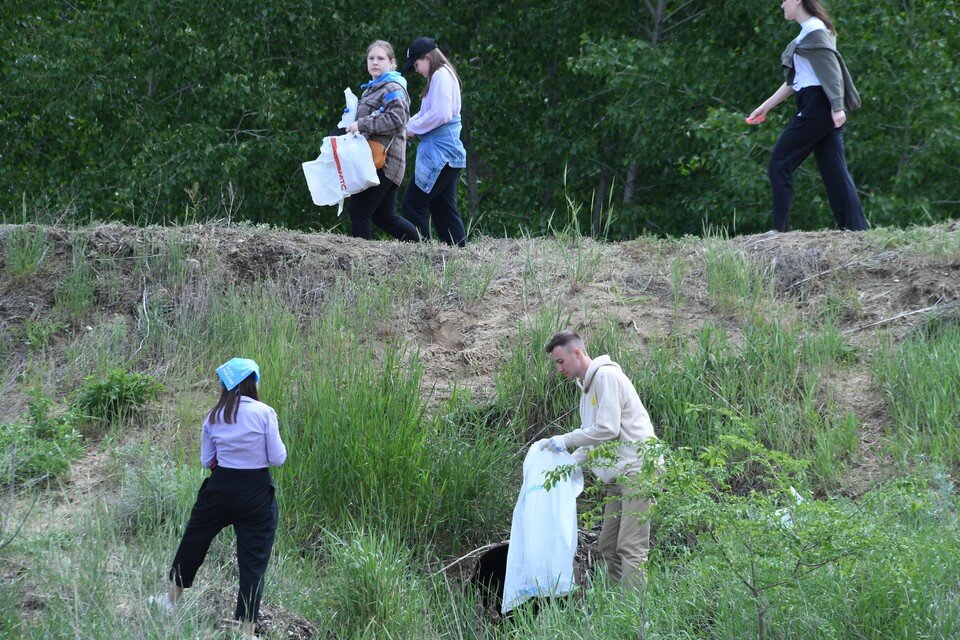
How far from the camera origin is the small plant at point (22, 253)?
8.48 meters

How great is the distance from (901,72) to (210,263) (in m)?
9.06

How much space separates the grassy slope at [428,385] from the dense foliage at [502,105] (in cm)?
516

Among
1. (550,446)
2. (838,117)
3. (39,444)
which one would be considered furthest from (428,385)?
(838,117)

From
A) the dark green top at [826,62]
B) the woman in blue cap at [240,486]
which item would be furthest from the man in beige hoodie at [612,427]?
the dark green top at [826,62]

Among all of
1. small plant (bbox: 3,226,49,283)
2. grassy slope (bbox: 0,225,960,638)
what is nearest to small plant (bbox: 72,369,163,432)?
grassy slope (bbox: 0,225,960,638)

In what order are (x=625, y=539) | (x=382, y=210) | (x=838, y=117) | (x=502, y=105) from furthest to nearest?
(x=502, y=105) → (x=382, y=210) → (x=838, y=117) → (x=625, y=539)

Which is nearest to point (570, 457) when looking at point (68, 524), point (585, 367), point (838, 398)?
point (585, 367)

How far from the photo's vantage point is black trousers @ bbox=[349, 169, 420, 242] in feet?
29.3

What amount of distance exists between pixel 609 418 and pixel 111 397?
134 inches

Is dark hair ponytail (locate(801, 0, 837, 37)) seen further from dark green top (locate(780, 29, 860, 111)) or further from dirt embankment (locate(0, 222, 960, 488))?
dirt embankment (locate(0, 222, 960, 488))

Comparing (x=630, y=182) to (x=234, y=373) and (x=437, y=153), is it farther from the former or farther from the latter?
(x=234, y=373)

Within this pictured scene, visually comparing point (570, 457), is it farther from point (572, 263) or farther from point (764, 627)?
point (572, 263)

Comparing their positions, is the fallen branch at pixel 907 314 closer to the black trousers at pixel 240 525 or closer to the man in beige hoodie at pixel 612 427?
the man in beige hoodie at pixel 612 427

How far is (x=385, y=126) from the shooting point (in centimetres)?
872
